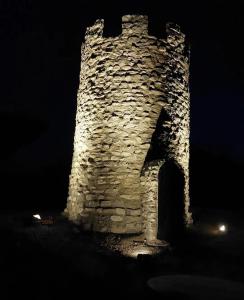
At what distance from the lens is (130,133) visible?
27.8 ft

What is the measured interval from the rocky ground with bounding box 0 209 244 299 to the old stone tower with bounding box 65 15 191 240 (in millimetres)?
680

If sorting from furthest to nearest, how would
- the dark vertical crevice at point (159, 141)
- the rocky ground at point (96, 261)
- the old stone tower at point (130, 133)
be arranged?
the dark vertical crevice at point (159, 141)
the old stone tower at point (130, 133)
the rocky ground at point (96, 261)

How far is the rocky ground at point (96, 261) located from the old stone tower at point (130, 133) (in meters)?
0.68

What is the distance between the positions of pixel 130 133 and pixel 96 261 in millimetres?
3478

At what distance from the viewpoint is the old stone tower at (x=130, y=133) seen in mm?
8008

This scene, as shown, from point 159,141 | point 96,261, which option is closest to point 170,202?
point 159,141

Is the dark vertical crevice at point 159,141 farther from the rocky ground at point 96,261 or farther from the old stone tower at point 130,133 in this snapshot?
the rocky ground at point 96,261

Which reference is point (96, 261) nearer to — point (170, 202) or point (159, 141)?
point (170, 202)

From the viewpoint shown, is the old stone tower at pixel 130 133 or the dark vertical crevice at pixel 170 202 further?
the old stone tower at pixel 130 133

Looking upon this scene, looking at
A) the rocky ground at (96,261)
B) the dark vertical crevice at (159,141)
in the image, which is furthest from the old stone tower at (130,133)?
the rocky ground at (96,261)

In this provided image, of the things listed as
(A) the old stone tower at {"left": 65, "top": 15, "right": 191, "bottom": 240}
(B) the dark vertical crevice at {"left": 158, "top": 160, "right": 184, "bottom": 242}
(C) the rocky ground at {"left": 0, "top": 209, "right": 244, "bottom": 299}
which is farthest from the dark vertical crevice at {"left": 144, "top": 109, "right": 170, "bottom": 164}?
(C) the rocky ground at {"left": 0, "top": 209, "right": 244, "bottom": 299}

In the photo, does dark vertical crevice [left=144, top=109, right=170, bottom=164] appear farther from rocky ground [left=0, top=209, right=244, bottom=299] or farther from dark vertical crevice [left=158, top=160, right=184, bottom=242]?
rocky ground [left=0, top=209, right=244, bottom=299]

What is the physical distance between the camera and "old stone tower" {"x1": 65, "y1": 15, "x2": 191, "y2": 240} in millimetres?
8008
